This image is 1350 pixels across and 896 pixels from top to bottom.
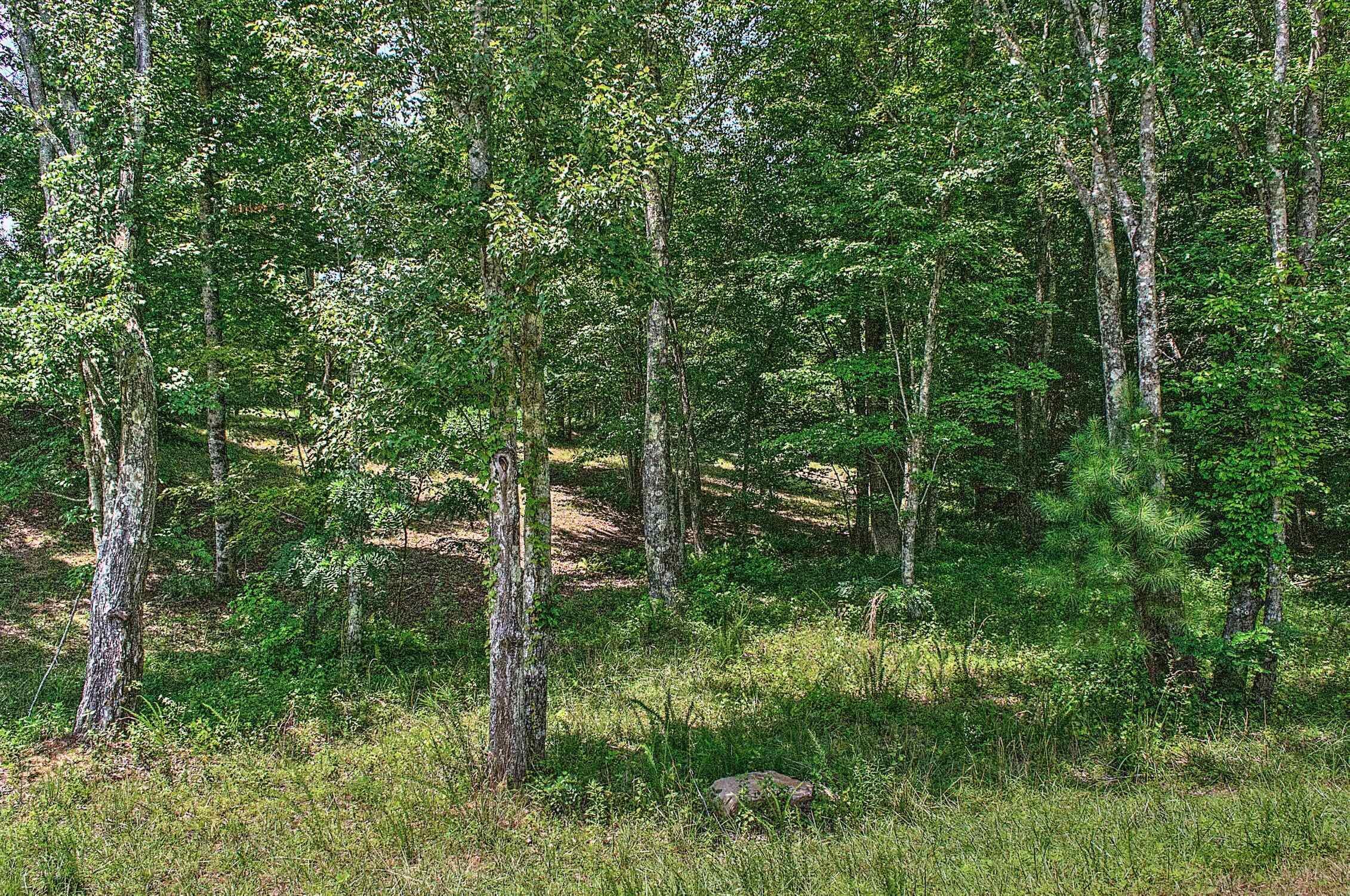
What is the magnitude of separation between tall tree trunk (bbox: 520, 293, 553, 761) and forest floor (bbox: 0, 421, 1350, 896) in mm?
552

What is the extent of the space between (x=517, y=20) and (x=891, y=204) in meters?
6.56

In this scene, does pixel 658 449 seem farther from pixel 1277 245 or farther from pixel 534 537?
pixel 1277 245

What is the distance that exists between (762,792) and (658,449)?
253 inches

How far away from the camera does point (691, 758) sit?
5992 millimetres

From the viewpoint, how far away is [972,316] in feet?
37.2

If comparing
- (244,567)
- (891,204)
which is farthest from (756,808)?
(244,567)

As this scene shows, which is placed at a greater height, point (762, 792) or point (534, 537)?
point (534, 537)

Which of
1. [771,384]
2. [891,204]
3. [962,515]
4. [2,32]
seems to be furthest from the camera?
[962,515]

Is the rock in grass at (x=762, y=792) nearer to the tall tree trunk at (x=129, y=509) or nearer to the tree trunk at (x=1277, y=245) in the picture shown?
the tree trunk at (x=1277, y=245)

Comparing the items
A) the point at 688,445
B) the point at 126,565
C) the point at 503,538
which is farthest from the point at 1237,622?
the point at 126,565

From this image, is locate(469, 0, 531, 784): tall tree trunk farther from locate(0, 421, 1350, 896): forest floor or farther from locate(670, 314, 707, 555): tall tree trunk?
locate(670, 314, 707, 555): tall tree trunk

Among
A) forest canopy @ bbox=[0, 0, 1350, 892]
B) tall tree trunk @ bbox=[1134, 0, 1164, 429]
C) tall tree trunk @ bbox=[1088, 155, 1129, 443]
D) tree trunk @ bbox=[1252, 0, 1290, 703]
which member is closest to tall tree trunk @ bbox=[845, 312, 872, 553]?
forest canopy @ bbox=[0, 0, 1350, 892]

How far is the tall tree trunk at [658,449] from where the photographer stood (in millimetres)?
10914

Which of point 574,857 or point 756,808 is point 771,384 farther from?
point 574,857
